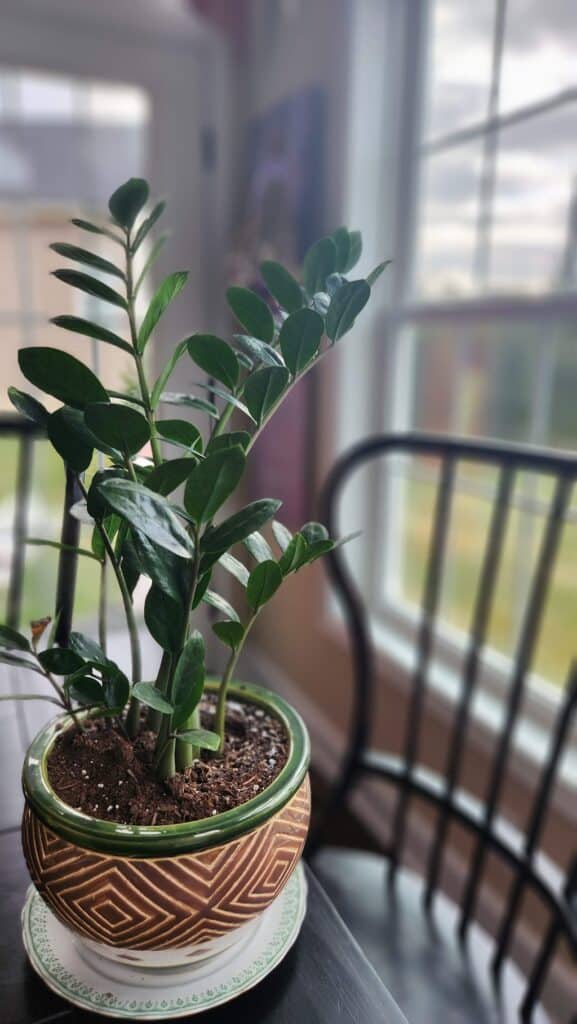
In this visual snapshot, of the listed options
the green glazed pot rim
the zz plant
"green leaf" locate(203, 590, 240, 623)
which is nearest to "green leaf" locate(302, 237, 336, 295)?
the zz plant

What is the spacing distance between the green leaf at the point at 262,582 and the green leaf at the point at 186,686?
5 centimetres

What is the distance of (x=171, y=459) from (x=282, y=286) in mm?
136

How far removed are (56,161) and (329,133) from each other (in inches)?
29.5

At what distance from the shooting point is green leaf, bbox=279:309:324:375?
14.4 inches

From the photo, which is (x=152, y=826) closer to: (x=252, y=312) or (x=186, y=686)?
(x=186, y=686)

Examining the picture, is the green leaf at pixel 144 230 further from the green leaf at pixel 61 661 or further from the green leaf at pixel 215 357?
the green leaf at pixel 61 661

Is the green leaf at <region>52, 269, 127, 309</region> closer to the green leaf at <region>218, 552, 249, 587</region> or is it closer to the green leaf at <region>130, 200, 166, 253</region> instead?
the green leaf at <region>130, 200, 166, 253</region>

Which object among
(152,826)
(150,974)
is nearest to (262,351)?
(152,826)

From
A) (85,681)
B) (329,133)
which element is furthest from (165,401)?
(329,133)

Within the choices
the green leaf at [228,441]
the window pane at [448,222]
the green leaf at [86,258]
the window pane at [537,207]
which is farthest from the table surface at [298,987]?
the window pane at [448,222]

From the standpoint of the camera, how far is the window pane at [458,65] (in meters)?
1.29

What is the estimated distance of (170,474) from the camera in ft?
1.22

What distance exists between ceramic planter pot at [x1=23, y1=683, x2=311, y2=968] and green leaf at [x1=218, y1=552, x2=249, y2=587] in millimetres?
125

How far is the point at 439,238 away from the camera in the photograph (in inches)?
58.2
